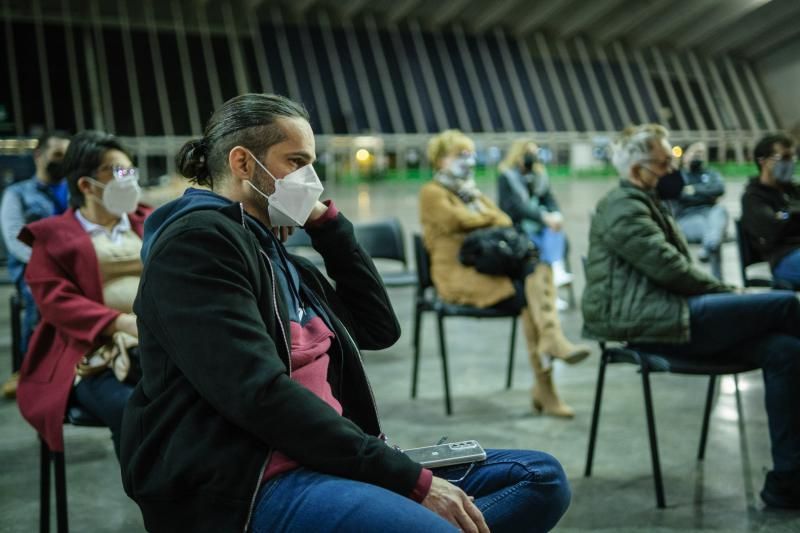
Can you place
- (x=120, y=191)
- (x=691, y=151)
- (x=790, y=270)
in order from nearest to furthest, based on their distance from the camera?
(x=120, y=191) < (x=790, y=270) < (x=691, y=151)

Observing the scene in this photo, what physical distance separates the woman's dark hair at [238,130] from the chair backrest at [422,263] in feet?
8.09

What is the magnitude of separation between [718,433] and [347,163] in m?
13.6

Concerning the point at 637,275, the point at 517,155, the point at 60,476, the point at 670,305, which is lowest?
the point at 60,476

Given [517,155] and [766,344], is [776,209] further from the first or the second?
[517,155]

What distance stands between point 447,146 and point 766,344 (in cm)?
219

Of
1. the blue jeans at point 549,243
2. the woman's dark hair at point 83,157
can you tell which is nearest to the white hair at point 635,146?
the woman's dark hair at point 83,157

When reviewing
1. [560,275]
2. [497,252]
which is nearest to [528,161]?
[560,275]

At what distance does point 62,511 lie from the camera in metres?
2.24

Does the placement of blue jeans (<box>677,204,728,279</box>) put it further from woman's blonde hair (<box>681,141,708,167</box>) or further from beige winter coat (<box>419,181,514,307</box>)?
beige winter coat (<box>419,181,514,307</box>)

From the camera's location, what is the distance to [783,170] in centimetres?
400

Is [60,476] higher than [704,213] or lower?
lower

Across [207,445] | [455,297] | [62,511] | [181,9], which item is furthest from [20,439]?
[181,9]

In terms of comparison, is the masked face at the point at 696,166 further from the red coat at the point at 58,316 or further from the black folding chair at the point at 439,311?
the red coat at the point at 58,316

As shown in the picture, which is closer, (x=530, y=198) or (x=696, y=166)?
(x=530, y=198)
